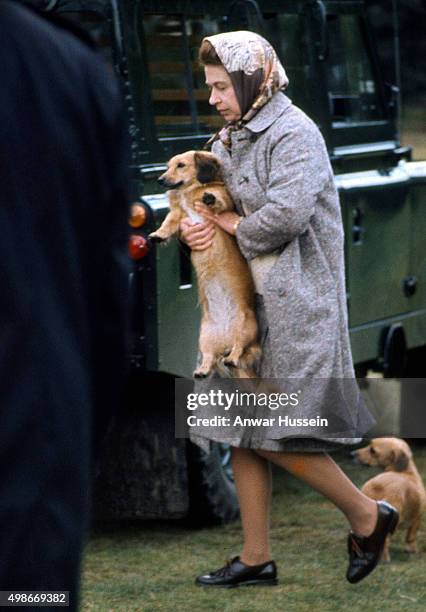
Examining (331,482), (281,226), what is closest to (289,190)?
(281,226)

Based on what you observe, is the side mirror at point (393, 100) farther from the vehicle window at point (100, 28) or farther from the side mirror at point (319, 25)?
the vehicle window at point (100, 28)

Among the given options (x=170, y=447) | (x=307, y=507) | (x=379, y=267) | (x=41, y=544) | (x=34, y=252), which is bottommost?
(x=307, y=507)

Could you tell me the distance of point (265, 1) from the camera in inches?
252

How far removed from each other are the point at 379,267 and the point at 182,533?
1573 millimetres

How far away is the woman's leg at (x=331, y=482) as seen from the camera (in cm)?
493

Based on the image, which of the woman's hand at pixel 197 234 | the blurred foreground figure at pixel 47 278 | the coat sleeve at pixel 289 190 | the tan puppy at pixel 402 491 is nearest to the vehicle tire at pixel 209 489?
the tan puppy at pixel 402 491

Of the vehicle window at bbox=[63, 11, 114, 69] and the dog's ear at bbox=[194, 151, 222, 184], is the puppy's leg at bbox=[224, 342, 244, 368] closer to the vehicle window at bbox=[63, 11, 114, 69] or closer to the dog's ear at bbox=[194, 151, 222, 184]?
the dog's ear at bbox=[194, 151, 222, 184]

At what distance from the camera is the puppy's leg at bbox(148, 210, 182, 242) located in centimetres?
482

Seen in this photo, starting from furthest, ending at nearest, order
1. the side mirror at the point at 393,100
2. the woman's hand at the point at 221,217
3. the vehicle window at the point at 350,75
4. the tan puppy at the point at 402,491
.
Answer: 1. the side mirror at the point at 393,100
2. the vehicle window at the point at 350,75
3. the tan puppy at the point at 402,491
4. the woman's hand at the point at 221,217

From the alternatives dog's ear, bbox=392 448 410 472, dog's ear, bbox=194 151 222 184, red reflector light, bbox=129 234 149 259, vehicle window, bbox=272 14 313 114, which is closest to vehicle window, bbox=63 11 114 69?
red reflector light, bbox=129 234 149 259

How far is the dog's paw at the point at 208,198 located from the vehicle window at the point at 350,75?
2.18 m

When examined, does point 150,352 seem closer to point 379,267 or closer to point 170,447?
point 170,447

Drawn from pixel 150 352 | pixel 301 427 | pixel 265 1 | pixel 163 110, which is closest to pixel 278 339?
pixel 301 427

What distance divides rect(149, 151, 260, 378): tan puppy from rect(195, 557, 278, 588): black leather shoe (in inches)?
29.0
